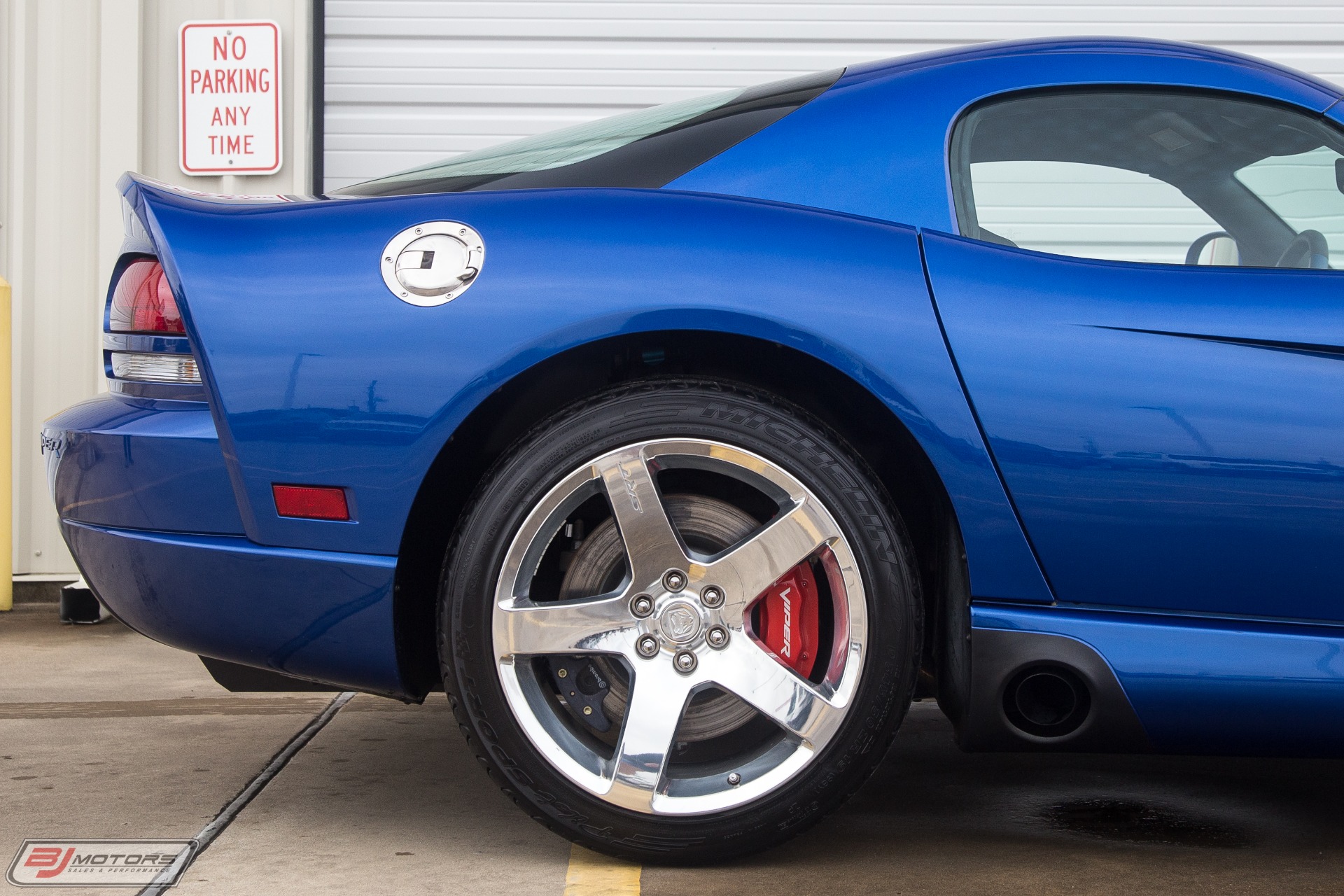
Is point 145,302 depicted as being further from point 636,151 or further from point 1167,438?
point 1167,438

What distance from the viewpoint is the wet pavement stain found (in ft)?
7.34

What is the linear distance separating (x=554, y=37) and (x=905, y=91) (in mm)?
3440

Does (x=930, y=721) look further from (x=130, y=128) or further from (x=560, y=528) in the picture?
(x=130, y=128)

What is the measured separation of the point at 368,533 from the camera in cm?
197

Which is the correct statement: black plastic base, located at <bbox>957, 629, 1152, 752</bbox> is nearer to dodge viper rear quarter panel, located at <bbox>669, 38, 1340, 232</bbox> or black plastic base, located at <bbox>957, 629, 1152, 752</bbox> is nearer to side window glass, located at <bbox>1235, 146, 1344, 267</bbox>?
dodge viper rear quarter panel, located at <bbox>669, 38, 1340, 232</bbox>

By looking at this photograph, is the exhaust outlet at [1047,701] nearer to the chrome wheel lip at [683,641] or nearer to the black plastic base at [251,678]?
the chrome wheel lip at [683,641]

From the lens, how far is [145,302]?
6.95 ft

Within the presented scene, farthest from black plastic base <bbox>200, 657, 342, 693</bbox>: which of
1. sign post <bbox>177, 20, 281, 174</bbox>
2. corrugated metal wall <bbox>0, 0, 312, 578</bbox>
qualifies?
sign post <bbox>177, 20, 281, 174</bbox>

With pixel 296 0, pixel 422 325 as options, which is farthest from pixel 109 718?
pixel 296 0

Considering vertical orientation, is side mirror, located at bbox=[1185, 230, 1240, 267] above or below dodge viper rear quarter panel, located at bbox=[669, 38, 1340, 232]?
below

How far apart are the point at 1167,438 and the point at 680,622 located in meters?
0.79

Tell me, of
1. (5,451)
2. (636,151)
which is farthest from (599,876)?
(5,451)

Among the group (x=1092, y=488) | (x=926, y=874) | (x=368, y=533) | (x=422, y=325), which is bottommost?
(x=926, y=874)

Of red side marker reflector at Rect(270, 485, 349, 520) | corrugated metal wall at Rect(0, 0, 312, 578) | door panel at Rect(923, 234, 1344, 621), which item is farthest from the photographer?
corrugated metal wall at Rect(0, 0, 312, 578)
